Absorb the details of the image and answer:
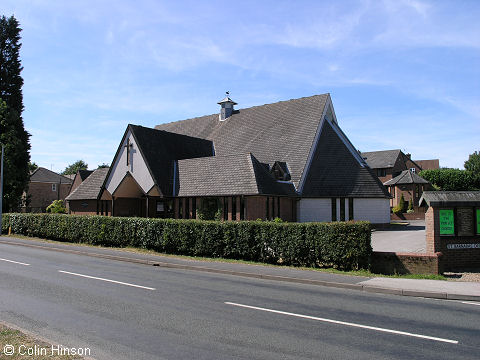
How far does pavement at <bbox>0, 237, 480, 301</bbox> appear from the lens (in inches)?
410

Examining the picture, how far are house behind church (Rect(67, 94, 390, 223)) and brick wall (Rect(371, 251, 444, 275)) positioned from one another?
38.3ft

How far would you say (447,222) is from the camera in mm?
14250

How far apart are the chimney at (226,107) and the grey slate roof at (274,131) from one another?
24.0 inches

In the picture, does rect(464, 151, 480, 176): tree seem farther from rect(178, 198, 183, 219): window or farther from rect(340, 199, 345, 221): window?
rect(178, 198, 183, 219): window

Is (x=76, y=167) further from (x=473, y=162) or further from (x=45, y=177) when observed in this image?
(x=473, y=162)

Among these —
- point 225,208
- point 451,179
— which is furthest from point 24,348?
point 451,179

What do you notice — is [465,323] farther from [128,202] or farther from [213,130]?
[213,130]

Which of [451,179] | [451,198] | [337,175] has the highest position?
[451,179]

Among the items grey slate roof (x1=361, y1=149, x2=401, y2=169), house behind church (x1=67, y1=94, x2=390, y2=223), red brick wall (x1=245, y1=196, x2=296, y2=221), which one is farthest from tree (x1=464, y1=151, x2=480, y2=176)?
red brick wall (x1=245, y1=196, x2=296, y2=221)

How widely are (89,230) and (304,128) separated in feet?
63.9

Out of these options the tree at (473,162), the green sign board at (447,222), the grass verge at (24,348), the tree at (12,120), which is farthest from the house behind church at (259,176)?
the tree at (473,162)

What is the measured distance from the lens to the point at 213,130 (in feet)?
134

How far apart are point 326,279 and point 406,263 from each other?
10.8 feet

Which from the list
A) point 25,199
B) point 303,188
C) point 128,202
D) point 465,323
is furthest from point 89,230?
point 25,199
